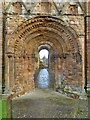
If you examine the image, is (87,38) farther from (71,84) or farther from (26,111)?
(26,111)

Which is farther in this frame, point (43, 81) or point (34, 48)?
point (43, 81)

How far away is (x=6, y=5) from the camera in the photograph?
6602 millimetres

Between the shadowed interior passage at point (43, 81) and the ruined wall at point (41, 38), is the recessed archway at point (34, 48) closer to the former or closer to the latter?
the ruined wall at point (41, 38)

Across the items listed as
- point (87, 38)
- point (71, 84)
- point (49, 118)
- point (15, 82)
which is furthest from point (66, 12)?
point (49, 118)

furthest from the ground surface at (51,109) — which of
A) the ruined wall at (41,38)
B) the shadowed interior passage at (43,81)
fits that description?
the shadowed interior passage at (43,81)

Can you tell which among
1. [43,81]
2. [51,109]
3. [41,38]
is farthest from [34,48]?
[43,81]

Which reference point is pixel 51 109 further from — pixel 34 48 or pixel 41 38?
pixel 41 38

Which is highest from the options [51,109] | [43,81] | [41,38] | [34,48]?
[41,38]

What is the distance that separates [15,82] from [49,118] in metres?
3.39

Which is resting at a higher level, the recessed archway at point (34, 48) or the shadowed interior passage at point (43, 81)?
the recessed archway at point (34, 48)

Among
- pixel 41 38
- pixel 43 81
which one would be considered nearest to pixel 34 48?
pixel 41 38

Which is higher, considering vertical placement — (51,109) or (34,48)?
(34,48)

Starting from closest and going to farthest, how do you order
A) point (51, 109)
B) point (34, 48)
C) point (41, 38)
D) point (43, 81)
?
point (51, 109) → point (41, 38) → point (34, 48) → point (43, 81)

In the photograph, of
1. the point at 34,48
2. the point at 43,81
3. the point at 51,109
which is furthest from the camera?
the point at 43,81
